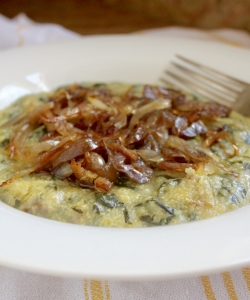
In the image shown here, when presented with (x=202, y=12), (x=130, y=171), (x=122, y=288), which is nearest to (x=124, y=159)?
(x=130, y=171)

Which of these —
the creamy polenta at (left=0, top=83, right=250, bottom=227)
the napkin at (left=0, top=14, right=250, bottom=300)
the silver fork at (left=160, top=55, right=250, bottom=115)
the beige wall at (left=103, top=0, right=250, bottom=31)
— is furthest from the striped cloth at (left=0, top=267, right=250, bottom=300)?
the beige wall at (left=103, top=0, right=250, bottom=31)

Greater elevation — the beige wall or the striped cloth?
the beige wall

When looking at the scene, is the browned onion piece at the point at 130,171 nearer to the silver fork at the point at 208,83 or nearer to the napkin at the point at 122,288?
the napkin at the point at 122,288

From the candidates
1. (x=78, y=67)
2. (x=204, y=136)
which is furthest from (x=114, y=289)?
(x=78, y=67)

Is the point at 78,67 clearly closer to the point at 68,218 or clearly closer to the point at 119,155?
the point at 119,155

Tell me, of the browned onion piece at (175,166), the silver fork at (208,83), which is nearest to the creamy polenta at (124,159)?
the browned onion piece at (175,166)

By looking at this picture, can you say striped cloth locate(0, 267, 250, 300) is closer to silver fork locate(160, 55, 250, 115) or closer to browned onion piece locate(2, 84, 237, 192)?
browned onion piece locate(2, 84, 237, 192)

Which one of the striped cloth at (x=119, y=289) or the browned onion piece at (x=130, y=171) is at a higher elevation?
the browned onion piece at (x=130, y=171)
